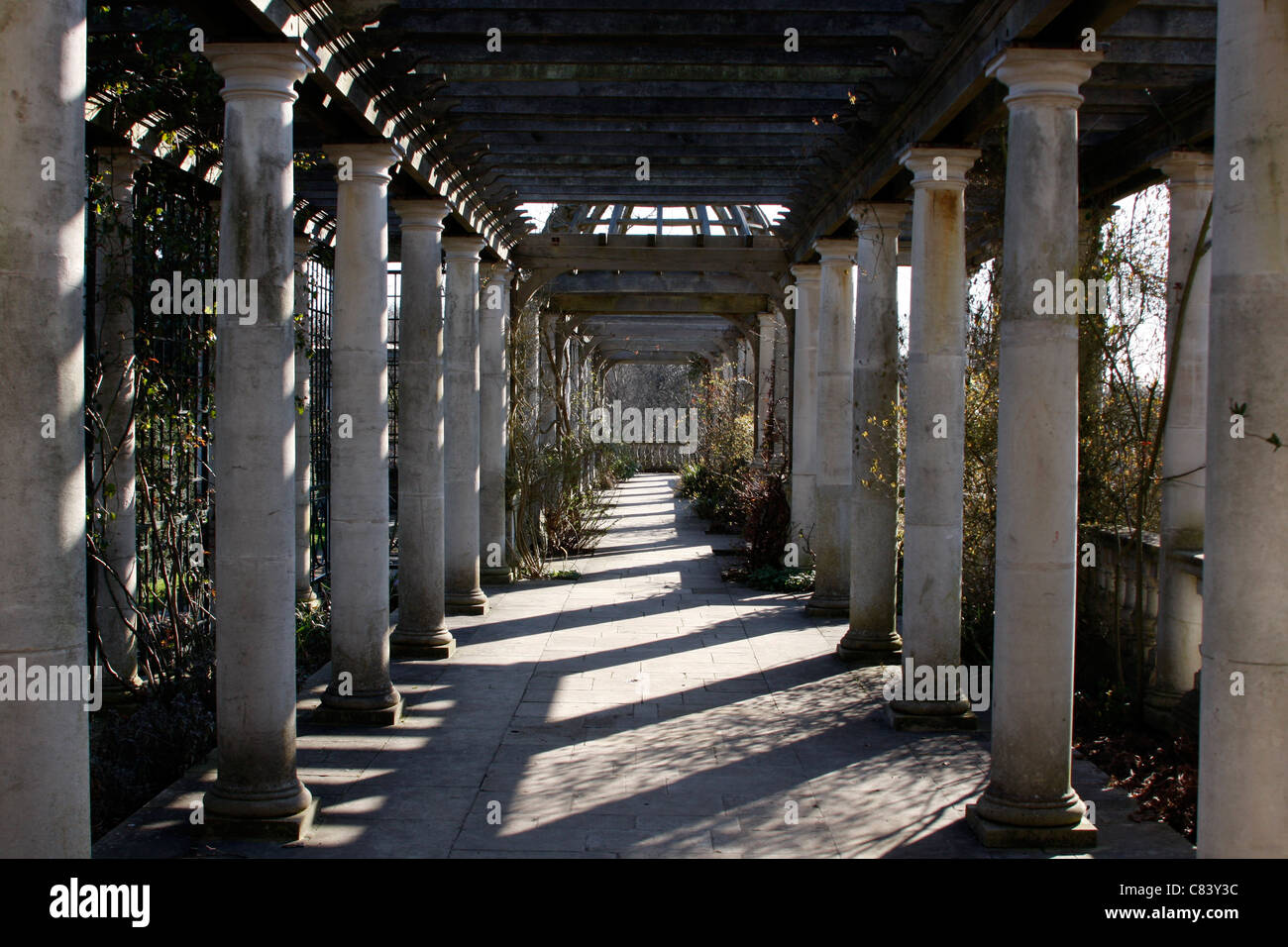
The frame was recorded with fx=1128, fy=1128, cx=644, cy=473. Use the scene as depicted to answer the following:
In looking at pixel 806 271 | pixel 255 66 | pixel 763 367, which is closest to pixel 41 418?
pixel 255 66

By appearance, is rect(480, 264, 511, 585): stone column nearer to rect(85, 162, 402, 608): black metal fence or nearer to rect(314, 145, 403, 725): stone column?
rect(85, 162, 402, 608): black metal fence

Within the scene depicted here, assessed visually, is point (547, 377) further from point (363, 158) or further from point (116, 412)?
point (363, 158)

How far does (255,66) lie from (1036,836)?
17.4ft

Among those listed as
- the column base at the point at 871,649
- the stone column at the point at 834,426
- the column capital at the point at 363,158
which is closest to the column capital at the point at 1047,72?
the column capital at the point at 363,158

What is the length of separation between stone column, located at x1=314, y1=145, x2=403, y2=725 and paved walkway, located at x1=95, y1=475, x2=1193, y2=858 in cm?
37

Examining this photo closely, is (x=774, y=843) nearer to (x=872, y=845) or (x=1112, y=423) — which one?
(x=872, y=845)

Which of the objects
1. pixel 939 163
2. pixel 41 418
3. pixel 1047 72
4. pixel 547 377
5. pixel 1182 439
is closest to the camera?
pixel 41 418

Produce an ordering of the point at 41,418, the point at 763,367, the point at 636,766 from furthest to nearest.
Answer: the point at 763,367 → the point at 636,766 → the point at 41,418

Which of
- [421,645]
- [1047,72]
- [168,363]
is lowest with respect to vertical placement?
[421,645]

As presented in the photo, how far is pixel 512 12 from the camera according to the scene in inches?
271

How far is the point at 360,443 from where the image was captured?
7.50 m

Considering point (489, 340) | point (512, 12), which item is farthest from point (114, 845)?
point (489, 340)

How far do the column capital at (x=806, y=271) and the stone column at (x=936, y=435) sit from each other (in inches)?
216

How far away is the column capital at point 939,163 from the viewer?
24.3 feet
